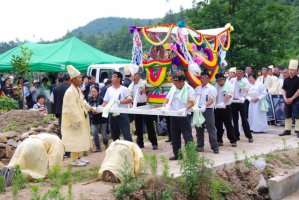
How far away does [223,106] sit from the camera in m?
10.7

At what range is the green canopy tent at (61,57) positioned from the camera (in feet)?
64.7

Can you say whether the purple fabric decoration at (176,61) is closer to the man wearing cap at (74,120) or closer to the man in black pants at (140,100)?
the man in black pants at (140,100)

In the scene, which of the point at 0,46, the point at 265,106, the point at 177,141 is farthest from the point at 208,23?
the point at 0,46

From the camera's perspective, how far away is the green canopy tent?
1972 centimetres

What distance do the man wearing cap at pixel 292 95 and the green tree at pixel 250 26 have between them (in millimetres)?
8991

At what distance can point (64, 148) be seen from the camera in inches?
347

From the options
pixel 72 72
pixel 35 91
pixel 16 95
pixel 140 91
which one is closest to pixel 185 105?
pixel 140 91

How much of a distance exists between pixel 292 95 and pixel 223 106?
2.91m

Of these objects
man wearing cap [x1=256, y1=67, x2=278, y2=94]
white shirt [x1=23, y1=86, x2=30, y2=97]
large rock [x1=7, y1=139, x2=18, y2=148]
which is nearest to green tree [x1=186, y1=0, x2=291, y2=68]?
man wearing cap [x1=256, y1=67, x2=278, y2=94]

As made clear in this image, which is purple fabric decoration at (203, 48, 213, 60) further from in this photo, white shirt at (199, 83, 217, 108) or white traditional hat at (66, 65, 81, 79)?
white traditional hat at (66, 65, 81, 79)

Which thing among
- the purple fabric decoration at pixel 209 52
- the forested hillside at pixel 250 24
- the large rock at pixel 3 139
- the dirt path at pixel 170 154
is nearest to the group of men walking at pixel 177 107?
the dirt path at pixel 170 154

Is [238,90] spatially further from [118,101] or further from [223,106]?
[118,101]

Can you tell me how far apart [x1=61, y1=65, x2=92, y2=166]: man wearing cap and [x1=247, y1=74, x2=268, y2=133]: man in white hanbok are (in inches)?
237

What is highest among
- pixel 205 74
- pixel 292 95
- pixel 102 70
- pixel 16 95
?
pixel 205 74
